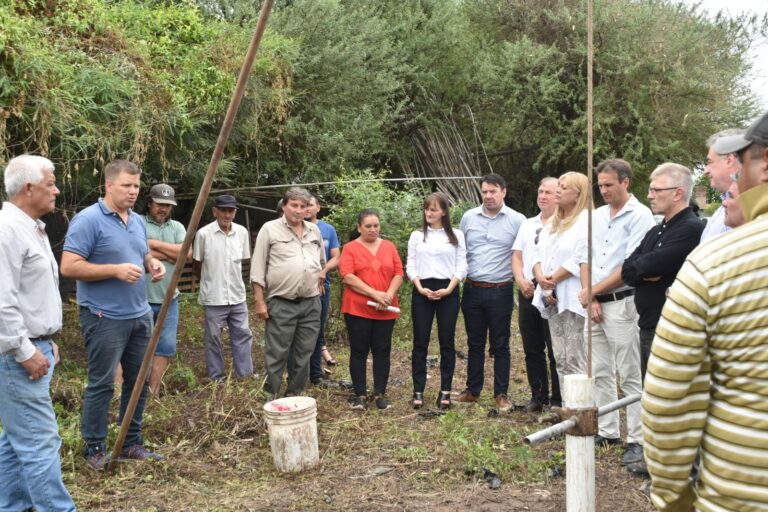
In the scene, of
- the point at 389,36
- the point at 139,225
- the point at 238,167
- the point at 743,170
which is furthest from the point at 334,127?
the point at 743,170

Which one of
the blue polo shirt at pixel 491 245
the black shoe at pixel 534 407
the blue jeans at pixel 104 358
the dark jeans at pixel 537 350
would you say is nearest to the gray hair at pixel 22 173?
the blue jeans at pixel 104 358

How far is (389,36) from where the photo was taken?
48.4 ft

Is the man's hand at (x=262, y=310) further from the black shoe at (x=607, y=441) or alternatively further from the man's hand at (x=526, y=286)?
the black shoe at (x=607, y=441)

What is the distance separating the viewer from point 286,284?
5.61 metres

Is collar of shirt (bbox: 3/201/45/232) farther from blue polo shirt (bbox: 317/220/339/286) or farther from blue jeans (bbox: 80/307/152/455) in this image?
blue polo shirt (bbox: 317/220/339/286)

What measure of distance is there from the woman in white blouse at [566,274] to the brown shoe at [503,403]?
69cm

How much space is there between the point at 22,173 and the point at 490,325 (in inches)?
149

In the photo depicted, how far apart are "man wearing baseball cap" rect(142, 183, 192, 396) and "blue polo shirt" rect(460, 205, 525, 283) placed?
2370 millimetres

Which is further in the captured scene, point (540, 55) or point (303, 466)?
point (540, 55)

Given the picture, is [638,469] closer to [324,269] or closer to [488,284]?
[488,284]

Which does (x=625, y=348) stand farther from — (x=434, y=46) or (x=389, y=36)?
(x=434, y=46)

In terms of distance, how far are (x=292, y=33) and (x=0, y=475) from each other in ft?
31.8

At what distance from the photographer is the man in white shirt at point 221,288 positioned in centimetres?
612

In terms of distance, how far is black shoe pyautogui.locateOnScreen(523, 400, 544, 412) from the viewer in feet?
18.9
